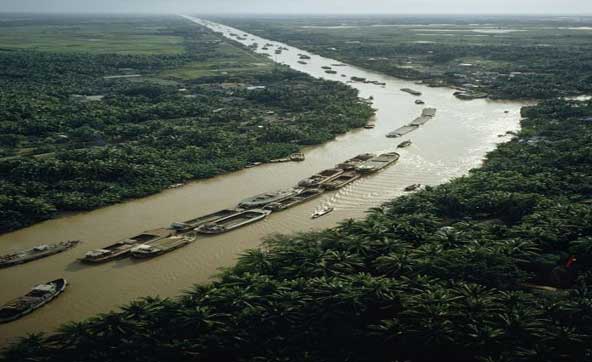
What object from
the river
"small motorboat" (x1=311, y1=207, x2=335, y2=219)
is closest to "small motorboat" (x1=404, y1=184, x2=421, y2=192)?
the river

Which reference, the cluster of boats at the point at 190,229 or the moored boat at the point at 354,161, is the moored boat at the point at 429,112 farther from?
the cluster of boats at the point at 190,229

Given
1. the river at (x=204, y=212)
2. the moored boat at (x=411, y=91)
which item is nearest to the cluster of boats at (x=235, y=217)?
the river at (x=204, y=212)

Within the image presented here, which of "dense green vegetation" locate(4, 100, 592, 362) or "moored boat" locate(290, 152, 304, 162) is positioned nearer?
"dense green vegetation" locate(4, 100, 592, 362)

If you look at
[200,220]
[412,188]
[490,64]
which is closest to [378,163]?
[412,188]

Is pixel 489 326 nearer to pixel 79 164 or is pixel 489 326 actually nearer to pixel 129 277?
pixel 129 277

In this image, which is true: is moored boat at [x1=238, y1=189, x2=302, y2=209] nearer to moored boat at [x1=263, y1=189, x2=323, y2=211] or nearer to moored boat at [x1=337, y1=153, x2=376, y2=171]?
moored boat at [x1=263, y1=189, x2=323, y2=211]
